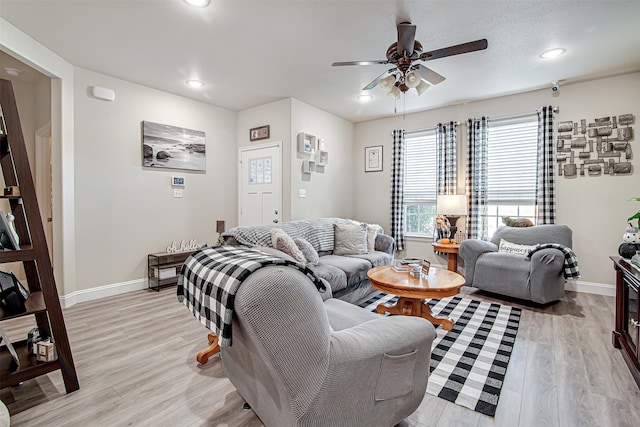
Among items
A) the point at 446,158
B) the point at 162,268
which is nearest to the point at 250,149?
the point at 162,268

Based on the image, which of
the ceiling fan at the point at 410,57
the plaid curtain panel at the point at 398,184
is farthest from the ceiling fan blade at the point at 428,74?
the plaid curtain panel at the point at 398,184

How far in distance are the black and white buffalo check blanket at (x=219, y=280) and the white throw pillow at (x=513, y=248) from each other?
3488mm

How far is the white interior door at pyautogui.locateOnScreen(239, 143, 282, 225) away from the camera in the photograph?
4516mm

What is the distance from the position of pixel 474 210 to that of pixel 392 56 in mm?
2881

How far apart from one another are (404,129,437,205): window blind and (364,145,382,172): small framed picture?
1.65 ft

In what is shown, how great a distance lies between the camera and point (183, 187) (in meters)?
4.35

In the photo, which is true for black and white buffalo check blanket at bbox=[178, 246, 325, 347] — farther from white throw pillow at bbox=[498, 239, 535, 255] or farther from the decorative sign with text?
white throw pillow at bbox=[498, 239, 535, 255]

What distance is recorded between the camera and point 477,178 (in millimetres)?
4461

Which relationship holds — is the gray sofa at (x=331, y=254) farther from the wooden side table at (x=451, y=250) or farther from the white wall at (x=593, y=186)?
the white wall at (x=593, y=186)

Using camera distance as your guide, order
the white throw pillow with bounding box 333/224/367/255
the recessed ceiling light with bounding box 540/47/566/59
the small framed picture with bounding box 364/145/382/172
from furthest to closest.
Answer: the small framed picture with bounding box 364/145/382/172 < the white throw pillow with bounding box 333/224/367/255 < the recessed ceiling light with bounding box 540/47/566/59

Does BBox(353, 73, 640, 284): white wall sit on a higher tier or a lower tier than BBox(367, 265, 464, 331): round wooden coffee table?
higher

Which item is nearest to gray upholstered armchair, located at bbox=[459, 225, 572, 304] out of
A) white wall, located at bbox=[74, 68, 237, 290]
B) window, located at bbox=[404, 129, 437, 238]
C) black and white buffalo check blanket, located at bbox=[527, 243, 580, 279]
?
black and white buffalo check blanket, located at bbox=[527, 243, 580, 279]

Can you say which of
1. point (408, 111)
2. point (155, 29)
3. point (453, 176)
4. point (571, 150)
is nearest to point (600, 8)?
point (571, 150)

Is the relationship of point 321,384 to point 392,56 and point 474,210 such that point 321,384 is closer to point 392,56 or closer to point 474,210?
point 392,56
